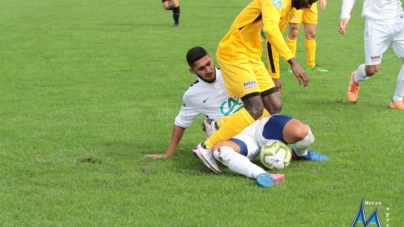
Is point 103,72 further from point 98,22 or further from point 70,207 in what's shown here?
point 98,22

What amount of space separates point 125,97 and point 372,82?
156 inches

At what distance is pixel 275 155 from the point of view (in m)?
6.01

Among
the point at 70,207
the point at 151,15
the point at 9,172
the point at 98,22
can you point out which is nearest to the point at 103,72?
the point at 9,172

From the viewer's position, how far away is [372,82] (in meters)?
11.0

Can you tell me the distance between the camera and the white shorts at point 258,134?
6.21 meters

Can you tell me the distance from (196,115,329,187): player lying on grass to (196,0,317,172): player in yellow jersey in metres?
0.10

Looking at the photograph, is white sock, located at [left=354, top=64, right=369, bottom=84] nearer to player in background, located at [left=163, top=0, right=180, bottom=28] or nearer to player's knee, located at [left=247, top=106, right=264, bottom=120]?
player's knee, located at [left=247, top=106, right=264, bottom=120]

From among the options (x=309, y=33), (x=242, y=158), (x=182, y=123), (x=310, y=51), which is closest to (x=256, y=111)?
(x=242, y=158)

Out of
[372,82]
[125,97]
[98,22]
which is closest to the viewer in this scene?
[125,97]

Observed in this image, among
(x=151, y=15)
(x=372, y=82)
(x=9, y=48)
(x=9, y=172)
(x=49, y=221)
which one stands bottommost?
(x=151, y=15)

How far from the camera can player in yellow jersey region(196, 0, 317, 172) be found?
612 centimetres

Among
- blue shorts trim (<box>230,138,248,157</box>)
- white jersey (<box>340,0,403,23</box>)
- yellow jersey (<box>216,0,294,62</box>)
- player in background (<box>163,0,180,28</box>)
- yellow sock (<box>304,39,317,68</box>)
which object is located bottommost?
player in background (<box>163,0,180,28</box>)

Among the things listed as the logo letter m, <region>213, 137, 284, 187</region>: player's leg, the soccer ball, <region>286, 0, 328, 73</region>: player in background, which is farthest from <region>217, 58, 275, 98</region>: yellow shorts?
<region>286, 0, 328, 73</region>: player in background

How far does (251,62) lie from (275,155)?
1.12 m
